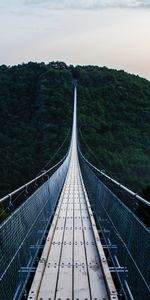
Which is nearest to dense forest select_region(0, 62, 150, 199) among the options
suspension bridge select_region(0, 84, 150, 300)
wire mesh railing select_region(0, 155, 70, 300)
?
suspension bridge select_region(0, 84, 150, 300)

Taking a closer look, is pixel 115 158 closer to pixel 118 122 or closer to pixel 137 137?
pixel 137 137

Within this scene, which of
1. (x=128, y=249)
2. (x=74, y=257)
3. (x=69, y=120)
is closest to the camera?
(x=128, y=249)

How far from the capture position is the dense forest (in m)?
35.3

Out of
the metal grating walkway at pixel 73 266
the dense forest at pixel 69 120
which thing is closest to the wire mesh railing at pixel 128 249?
the metal grating walkway at pixel 73 266

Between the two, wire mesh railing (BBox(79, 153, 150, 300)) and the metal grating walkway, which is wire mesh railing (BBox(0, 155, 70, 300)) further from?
wire mesh railing (BBox(79, 153, 150, 300))

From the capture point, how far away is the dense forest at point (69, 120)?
3528 centimetres

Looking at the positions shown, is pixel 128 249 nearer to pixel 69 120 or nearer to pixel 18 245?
pixel 18 245

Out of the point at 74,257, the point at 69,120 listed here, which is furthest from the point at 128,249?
the point at 69,120

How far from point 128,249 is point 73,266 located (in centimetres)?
83

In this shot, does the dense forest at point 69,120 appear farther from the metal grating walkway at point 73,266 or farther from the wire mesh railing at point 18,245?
the wire mesh railing at point 18,245

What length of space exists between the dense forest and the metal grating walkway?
2194cm

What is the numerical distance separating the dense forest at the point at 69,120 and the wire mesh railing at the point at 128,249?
75.3 ft

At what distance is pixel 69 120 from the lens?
49031mm

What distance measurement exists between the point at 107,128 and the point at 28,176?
20.0m
